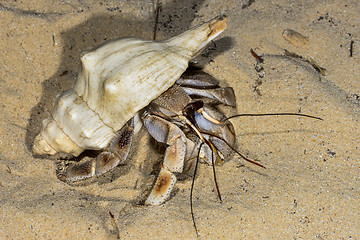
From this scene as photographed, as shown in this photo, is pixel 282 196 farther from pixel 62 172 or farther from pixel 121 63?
pixel 62 172

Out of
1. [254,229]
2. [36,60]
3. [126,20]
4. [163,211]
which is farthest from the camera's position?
[126,20]

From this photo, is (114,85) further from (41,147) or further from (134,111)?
(41,147)

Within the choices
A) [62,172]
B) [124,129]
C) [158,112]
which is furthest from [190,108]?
[62,172]

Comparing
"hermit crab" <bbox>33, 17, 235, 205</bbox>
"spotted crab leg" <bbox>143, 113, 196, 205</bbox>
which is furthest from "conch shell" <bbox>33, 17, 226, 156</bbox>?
"spotted crab leg" <bbox>143, 113, 196, 205</bbox>

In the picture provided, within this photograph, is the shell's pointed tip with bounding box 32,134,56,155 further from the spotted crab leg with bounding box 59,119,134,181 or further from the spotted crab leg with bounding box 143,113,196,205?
the spotted crab leg with bounding box 143,113,196,205

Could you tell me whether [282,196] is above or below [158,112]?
below
